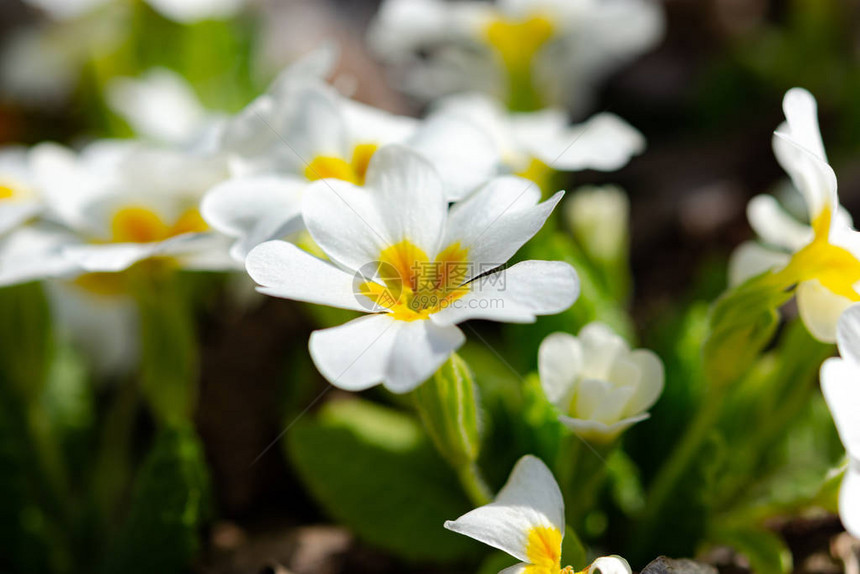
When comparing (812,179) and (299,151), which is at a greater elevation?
(812,179)

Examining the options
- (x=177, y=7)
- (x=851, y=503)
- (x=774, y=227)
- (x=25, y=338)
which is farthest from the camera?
(x=177, y=7)

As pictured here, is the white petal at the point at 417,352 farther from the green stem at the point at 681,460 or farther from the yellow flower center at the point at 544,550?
the green stem at the point at 681,460

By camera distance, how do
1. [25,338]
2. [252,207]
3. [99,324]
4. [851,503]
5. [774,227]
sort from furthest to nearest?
1. [99,324]
2. [25,338]
3. [774,227]
4. [252,207]
5. [851,503]

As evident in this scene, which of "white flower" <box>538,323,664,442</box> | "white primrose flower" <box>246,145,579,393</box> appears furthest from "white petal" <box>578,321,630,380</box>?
"white primrose flower" <box>246,145,579,393</box>

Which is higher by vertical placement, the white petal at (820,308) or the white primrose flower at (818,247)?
the white primrose flower at (818,247)

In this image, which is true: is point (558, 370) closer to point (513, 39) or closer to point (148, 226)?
point (148, 226)

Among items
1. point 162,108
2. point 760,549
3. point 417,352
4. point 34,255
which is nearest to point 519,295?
point 417,352

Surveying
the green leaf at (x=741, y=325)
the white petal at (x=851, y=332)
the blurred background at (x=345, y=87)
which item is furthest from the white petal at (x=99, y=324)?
the white petal at (x=851, y=332)
